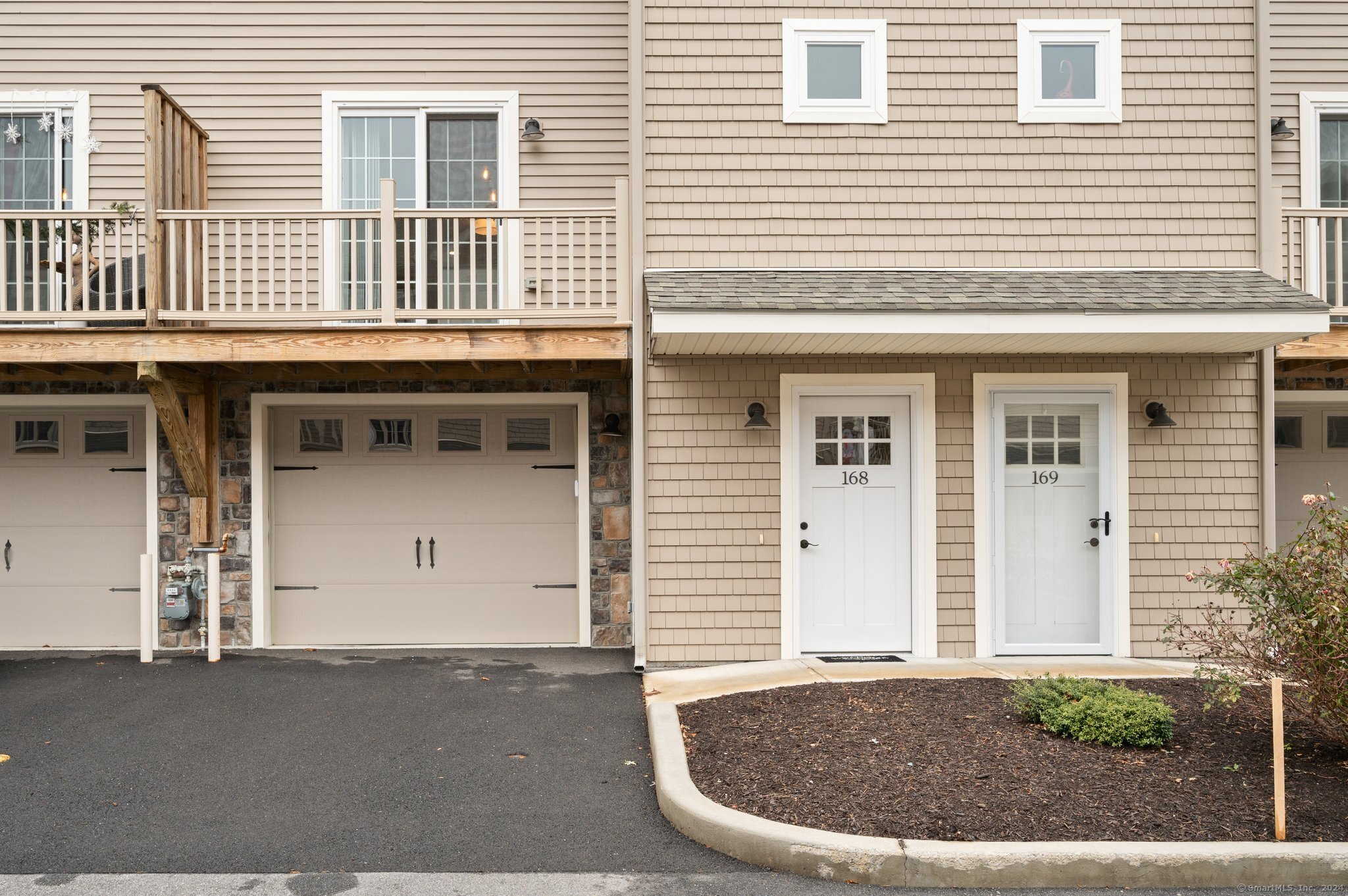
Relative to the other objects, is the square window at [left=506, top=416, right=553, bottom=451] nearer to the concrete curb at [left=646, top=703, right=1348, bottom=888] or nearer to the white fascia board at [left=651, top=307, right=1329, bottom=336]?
the white fascia board at [left=651, top=307, right=1329, bottom=336]

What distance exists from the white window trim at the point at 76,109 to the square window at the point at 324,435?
2622 mm

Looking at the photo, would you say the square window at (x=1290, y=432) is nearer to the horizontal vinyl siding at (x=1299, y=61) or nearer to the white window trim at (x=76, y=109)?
the horizontal vinyl siding at (x=1299, y=61)

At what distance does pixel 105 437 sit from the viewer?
737 cm

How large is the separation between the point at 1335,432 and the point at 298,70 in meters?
9.40

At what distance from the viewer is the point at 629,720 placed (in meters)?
5.26

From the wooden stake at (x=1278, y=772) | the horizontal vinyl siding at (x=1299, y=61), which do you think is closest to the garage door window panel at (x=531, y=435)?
the wooden stake at (x=1278, y=772)

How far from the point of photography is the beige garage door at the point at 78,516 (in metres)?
7.36

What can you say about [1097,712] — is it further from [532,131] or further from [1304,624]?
[532,131]

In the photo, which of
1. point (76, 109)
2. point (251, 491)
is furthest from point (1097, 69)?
point (76, 109)

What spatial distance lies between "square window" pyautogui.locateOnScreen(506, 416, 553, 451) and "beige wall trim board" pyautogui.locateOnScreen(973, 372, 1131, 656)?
3399mm

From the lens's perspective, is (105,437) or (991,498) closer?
(991,498)

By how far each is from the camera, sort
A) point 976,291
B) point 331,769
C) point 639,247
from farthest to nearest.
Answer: point 639,247
point 976,291
point 331,769

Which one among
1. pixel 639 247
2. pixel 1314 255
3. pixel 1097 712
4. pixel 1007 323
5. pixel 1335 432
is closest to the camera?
pixel 1097 712

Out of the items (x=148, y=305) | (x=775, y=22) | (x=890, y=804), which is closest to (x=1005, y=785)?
(x=890, y=804)
